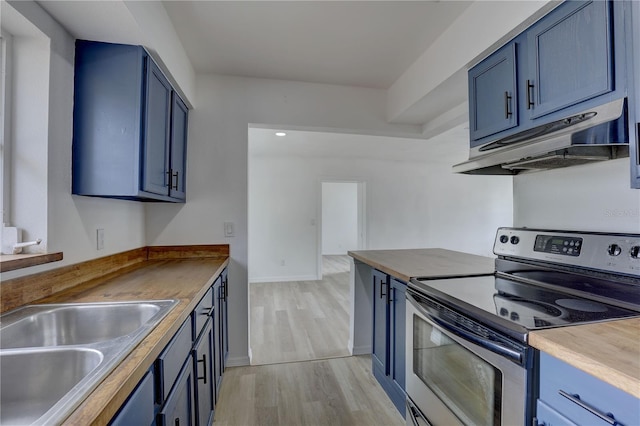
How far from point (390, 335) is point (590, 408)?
131 cm

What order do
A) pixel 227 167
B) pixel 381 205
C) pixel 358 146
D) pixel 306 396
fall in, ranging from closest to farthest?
pixel 306 396 < pixel 227 167 < pixel 358 146 < pixel 381 205

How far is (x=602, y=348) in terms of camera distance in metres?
0.73

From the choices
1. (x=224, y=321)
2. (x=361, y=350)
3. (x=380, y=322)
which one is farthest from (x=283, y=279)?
(x=380, y=322)

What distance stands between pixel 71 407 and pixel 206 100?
234 centimetres

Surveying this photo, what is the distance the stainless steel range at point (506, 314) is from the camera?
3.07 ft

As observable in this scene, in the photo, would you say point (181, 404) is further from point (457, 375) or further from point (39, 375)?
point (457, 375)

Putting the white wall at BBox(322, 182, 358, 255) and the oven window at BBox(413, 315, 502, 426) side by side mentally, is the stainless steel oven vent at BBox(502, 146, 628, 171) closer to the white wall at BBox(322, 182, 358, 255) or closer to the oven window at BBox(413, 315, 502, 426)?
the oven window at BBox(413, 315, 502, 426)

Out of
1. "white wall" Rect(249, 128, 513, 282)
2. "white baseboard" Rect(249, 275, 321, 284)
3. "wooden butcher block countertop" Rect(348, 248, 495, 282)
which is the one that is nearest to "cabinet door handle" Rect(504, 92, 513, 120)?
"wooden butcher block countertop" Rect(348, 248, 495, 282)

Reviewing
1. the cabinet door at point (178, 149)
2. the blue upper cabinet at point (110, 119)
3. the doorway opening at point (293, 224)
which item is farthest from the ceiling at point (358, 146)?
the blue upper cabinet at point (110, 119)

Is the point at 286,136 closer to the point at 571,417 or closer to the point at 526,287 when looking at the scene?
the point at 526,287

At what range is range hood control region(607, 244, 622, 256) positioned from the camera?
1.13 meters

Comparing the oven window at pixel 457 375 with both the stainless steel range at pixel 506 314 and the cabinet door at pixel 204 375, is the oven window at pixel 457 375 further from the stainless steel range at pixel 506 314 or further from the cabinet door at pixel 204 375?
the cabinet door at pixel 204 375

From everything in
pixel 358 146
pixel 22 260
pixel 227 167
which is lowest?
pixel 22 260

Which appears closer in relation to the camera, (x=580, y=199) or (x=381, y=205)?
(x=580, y=199)
